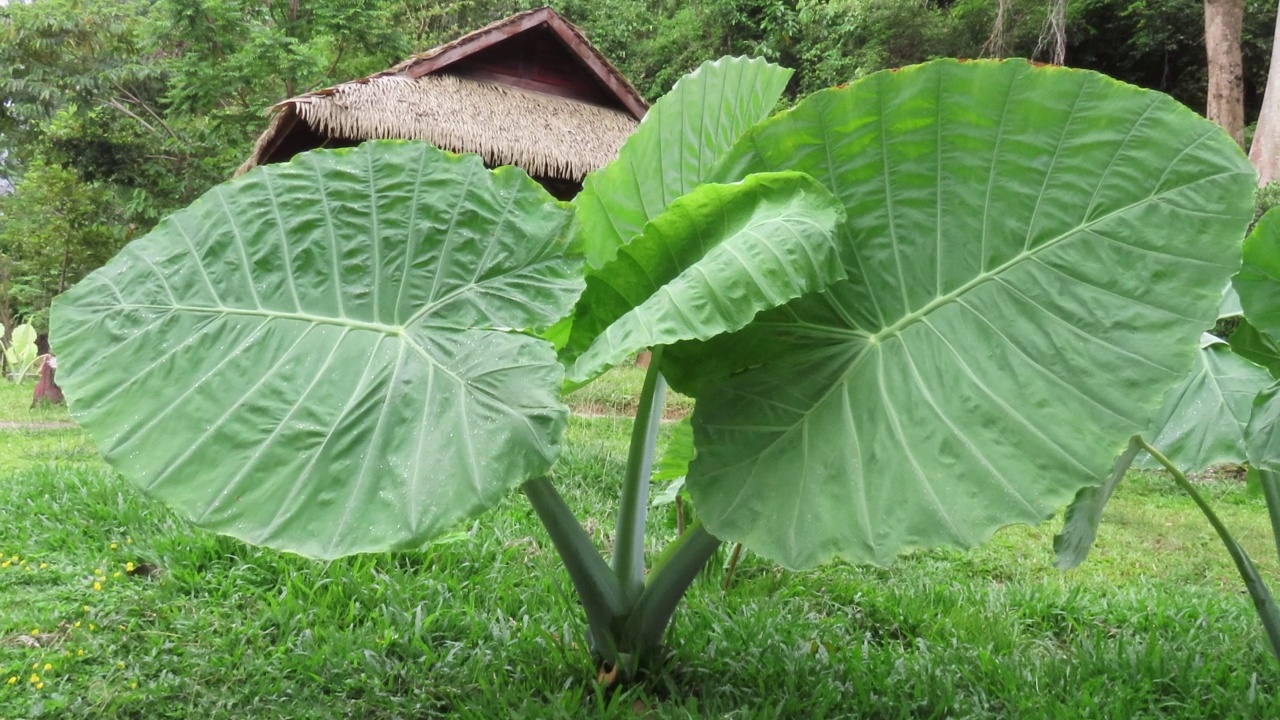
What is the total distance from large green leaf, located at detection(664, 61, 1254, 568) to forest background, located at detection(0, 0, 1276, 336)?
688 centimetres

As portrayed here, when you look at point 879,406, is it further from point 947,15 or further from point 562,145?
point 947,15

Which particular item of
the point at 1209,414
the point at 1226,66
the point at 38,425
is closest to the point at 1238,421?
the point at 1209,414

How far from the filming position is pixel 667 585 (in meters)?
1.42

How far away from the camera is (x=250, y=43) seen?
7031 millimetres

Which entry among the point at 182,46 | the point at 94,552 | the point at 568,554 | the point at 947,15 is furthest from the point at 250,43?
the point at 947,15

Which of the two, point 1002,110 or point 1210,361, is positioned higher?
point 1002,110

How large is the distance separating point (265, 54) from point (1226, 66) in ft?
24.0

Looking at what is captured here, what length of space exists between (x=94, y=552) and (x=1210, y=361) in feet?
8.35

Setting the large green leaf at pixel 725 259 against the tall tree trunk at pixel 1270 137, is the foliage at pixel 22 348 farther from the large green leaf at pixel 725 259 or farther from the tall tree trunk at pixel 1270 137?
the tall tree trunk at pixel 1270 137

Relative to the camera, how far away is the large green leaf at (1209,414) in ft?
5.26

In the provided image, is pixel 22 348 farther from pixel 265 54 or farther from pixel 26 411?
pixel 265 54

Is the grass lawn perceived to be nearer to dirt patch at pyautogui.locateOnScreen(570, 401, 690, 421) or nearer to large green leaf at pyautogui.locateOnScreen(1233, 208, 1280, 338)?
large green leaf at pyautogui.locateOnScreen(1233, 208, 1280, 338)

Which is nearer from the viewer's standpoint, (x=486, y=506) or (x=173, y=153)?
(x=486, y=506)

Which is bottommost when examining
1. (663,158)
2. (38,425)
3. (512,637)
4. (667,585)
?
(38,425)
